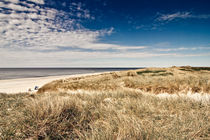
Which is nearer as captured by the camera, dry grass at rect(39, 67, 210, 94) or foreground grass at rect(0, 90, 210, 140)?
foreground grass at rect(0, 90, 210, 140)

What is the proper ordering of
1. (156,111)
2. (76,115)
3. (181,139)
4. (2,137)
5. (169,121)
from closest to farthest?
(181,139) → (2,137) → (169,121) → (76,115) → (156,111)

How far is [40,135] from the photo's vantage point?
6.79 feet

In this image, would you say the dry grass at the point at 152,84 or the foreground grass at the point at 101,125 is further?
the dry grass at the point at 152,84

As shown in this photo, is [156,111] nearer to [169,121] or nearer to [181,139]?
[169,121]

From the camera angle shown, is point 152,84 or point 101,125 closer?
point 101,125

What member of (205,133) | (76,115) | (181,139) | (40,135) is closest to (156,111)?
(205,133)

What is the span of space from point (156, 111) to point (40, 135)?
2.53 m

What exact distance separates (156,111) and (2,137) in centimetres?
308

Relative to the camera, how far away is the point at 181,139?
71.6 inches

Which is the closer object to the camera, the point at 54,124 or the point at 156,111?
the point at 54,124

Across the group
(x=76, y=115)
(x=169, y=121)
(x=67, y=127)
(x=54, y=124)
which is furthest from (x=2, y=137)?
(x=169, y=121)

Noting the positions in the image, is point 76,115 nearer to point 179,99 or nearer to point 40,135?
point 40,135

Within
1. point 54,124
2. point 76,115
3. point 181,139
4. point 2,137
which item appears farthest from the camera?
point 76,115

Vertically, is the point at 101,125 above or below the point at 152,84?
below
